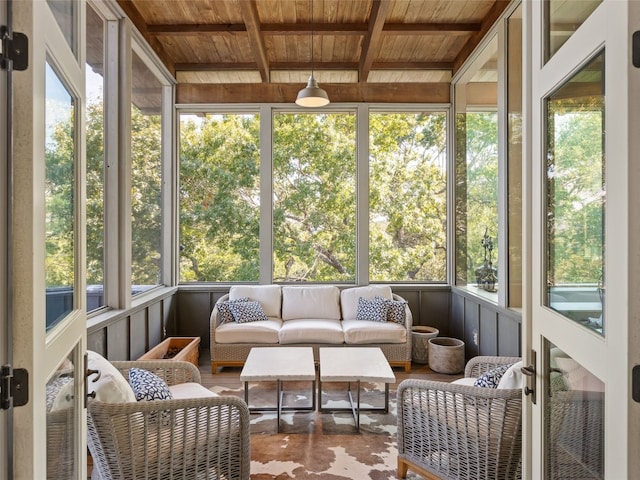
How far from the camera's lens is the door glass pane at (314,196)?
17.1 ft

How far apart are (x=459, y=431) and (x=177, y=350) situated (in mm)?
3195

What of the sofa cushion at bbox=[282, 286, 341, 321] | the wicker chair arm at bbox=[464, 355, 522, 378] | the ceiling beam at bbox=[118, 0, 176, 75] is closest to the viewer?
the wicker chair arm at bbox=[464, 355, 522, 378]

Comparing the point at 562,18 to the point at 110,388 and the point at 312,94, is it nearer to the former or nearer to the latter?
the point at 110,388

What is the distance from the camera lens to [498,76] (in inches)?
150

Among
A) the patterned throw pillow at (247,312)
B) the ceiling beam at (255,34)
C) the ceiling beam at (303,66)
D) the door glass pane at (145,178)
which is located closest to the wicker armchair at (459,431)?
the patterned throw pillow at (247,312)

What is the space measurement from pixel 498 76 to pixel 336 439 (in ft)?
11.2

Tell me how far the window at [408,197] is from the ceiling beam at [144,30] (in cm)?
255

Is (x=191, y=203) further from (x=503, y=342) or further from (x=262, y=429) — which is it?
(x=503, y=342)

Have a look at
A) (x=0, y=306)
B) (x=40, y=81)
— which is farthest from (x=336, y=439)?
(x=40, y=81)

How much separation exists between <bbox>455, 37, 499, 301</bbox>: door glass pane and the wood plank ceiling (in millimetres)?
378

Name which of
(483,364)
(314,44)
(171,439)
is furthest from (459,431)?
(314,44)

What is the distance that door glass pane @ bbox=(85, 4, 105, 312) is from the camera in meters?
3.17

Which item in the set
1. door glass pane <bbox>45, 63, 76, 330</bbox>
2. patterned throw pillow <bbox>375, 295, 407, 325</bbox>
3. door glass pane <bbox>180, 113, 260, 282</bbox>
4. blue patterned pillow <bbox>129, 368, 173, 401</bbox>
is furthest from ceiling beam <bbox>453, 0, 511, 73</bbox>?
blue patterned pillow <bbox>129, 368, 173, 401</bbox>

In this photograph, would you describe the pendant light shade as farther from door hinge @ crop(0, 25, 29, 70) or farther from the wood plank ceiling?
door hinge @ crop(0, 25, 29, 70)
